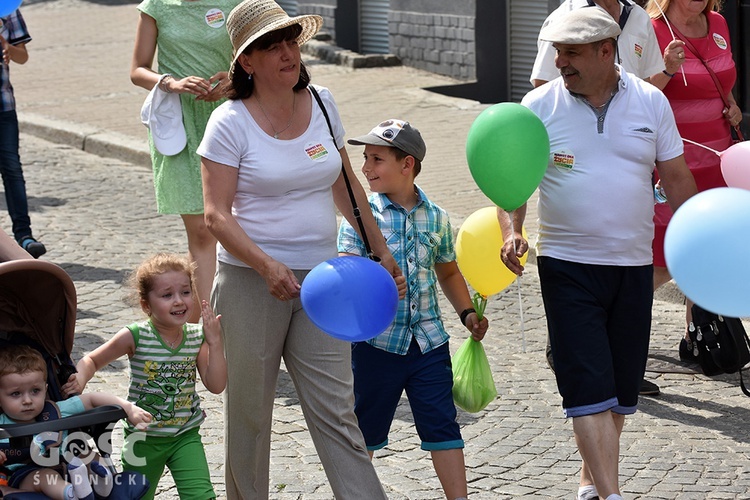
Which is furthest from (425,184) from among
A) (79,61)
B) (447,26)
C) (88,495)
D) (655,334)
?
(79,61)

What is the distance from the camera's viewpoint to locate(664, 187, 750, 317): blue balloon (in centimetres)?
382

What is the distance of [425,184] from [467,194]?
0.53 metres

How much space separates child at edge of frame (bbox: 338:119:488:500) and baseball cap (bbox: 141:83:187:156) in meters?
1.89

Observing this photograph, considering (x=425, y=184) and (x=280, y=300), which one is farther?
(x=425, y=184)

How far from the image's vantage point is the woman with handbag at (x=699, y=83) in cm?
657

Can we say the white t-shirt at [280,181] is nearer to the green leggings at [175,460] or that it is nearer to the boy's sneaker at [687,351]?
the green leggings at [175,460]

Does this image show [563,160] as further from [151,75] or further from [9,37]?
[9,37]

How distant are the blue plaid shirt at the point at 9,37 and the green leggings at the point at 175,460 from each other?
4.99 m

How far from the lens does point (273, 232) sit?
4.49 m

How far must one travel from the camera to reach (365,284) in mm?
4250

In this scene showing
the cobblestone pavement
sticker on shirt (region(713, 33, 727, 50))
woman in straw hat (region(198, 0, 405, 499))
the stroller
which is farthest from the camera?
sticker on shirt (region(713, 33, 727, 50))

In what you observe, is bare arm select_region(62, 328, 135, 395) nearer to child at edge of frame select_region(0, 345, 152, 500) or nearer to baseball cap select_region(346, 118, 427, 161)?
child at edge of frame select_region(0, 345, 152, 500)

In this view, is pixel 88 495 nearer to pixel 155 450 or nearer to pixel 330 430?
pixel 155 450

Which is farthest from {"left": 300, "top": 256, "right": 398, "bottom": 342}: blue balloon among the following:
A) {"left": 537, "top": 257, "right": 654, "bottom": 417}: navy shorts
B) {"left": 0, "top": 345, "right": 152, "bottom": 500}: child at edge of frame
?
{"left": 537, "top": 257, "right": 654, "bottom": 417}: navy shorts
